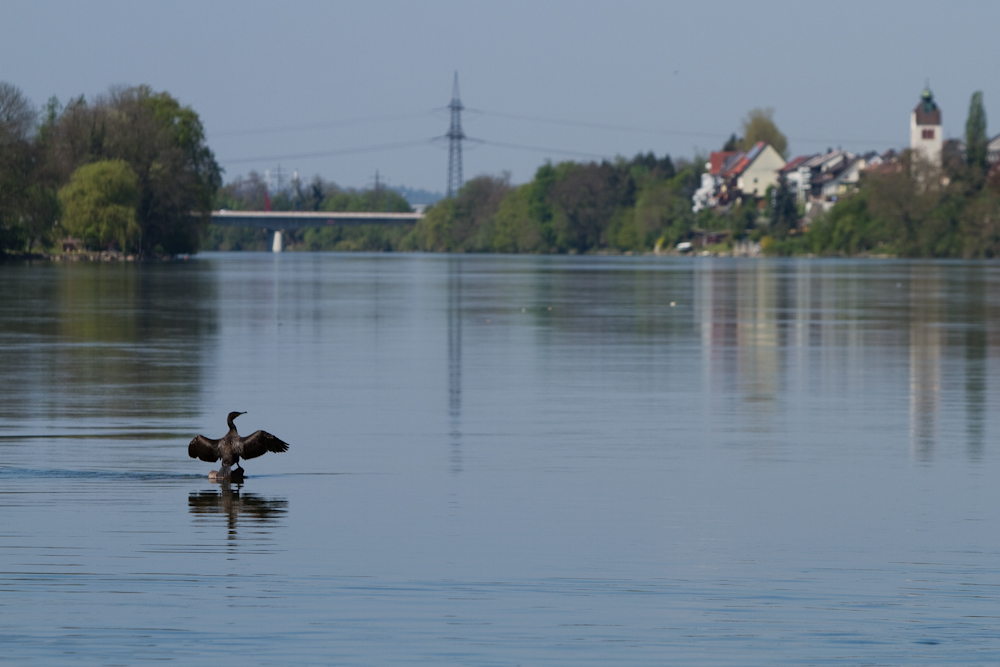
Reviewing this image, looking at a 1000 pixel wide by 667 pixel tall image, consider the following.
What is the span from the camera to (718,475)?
12820 millimetres

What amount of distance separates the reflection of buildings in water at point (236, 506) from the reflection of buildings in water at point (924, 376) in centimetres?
646

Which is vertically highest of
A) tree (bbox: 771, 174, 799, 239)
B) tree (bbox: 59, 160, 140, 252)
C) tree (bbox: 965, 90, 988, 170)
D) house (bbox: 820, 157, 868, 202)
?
tree (bbox: 965, 90, 988, 170)

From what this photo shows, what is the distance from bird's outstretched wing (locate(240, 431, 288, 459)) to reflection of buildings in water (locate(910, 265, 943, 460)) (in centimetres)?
631

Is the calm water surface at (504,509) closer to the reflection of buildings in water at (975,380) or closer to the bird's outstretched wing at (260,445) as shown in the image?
the reflection of buildings in water at (975,380)

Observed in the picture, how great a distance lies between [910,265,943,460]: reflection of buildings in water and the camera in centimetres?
1535

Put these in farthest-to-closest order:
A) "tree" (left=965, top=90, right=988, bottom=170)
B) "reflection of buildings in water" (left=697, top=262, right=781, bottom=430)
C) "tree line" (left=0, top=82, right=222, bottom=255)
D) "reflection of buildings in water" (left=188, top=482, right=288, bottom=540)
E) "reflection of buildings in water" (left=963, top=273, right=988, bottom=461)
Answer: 1. "tree" (left=965, top=90, right=988, bottom=170)
2. "tree line" (left=0, top=82, right=222, bottom=255)
3. "reflection of buildings in water" (left=697, top=262, right=781, bottom=430)
4. "reflection of buildings in water" (left=963, top=273, right=988, bottom=461)
5. "reflection of buildings in water" (left=188, top=482, right=288, bottom=540)

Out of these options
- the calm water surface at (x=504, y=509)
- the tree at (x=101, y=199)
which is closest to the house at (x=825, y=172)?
the tree at (x=101, y=199)

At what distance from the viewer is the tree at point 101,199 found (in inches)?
3625

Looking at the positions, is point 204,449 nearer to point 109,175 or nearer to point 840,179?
point 109,175

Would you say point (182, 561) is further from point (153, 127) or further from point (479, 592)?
point (153, 127)

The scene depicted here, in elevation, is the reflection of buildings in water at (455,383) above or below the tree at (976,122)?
below

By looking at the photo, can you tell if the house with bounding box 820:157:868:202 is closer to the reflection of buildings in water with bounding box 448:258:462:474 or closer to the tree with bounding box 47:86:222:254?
the tree with bounding box 47:86:222:254

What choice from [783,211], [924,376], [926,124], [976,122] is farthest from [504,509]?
[926,124]

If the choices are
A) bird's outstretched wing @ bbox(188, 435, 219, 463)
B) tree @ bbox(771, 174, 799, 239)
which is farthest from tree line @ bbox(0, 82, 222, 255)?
tree @ bbox(771, 174, 799, 239)
